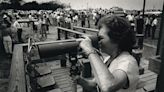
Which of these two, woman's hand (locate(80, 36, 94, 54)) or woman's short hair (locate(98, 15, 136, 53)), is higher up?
woman's short hair (locate(98, 15, 136, 53))

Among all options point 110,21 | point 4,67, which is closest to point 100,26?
point 110,21

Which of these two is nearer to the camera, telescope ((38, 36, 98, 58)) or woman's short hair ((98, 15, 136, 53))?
woman's short hair ((98, 15, 136, 53))

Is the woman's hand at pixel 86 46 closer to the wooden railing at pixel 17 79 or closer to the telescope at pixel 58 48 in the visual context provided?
the wooden railing at pixel 17 79

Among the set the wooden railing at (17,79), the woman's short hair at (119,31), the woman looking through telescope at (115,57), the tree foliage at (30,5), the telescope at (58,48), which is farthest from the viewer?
the tree foliage at (30,5)

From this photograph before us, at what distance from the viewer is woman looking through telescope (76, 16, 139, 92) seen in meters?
1.23

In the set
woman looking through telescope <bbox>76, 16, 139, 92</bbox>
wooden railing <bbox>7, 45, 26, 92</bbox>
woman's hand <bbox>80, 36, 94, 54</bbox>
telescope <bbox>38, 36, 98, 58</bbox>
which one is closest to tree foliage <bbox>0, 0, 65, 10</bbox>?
telescope <bbox>38, 36, 98, 58</bbox>

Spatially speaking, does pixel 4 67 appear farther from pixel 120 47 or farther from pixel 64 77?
pixel 120 47

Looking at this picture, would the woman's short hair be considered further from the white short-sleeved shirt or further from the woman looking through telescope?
the white short-sleeved shirt

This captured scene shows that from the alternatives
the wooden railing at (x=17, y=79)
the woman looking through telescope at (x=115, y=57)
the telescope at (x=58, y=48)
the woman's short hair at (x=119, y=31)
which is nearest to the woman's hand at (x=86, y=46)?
the woman looking through telescope at (x=115, y=57)

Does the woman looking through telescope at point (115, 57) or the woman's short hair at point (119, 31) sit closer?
the woman looking through telescope at point (115, 57)

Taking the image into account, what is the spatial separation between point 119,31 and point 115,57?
0.24 meters

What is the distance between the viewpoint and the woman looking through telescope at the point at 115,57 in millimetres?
1233

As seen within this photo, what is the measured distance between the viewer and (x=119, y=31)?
1494mm

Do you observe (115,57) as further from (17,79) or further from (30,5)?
(30,5)
